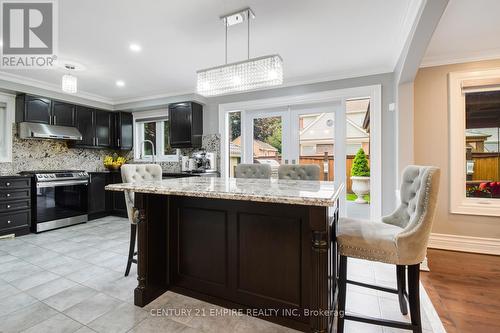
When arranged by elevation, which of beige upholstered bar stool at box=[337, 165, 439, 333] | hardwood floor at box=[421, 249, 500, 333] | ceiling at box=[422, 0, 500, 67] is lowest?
hardwood floor at box=[421, 249, 500, 333]

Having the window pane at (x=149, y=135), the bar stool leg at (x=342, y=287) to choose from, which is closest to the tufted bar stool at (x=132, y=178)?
the bar stool leg at (x=342, y=287)

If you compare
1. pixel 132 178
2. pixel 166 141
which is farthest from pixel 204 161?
pixel 132 178

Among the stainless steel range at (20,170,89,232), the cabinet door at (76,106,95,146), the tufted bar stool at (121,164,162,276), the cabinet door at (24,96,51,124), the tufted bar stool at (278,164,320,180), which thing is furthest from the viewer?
the cabinet door at (76,106,95,146)

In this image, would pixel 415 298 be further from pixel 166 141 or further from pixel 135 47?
pixel 166 141

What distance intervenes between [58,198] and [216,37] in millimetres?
3720

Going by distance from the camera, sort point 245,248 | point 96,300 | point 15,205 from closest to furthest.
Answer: point 245,248
point 96,300
point 15,205

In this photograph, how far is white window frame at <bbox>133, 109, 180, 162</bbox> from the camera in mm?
5125

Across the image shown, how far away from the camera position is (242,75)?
222 cm

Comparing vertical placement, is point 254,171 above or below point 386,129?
below

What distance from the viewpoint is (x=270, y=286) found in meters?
1.64

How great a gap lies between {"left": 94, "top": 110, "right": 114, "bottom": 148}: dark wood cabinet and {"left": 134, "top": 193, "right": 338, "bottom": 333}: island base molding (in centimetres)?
385

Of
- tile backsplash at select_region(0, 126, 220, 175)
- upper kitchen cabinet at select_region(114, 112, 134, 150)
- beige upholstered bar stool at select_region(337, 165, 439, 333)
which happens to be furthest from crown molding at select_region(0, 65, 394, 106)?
beige upholstered bar stool at select_region(337, 165, 439, 333)

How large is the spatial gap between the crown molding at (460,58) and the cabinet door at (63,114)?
18.6 ft

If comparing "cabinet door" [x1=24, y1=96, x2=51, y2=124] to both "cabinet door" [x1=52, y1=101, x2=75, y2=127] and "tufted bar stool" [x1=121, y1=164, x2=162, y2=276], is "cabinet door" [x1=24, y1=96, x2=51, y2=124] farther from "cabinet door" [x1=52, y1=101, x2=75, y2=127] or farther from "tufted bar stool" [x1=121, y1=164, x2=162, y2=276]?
"tufted bar stool" [x1=121, y1=164, x2=162, y2=276]
